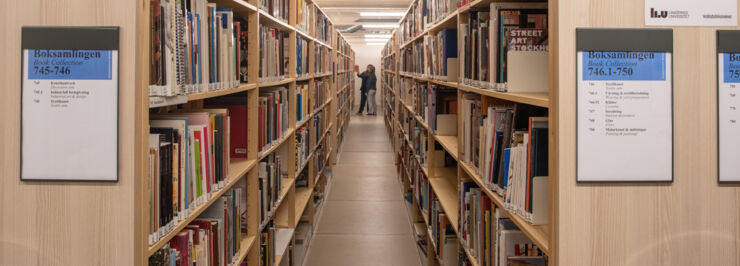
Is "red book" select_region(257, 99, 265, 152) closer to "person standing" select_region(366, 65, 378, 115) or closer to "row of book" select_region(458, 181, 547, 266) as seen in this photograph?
"row of book" select_region(458, 181, 547, 266)

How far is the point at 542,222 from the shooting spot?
61.7 inches

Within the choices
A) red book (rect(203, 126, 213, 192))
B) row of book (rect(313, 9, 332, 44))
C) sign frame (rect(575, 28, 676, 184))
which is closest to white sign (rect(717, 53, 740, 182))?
sign frame (rect(575, 28, 676, 184))

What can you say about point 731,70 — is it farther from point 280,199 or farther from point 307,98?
point 307,98

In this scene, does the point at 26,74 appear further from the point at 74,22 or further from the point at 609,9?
the point at 609,9

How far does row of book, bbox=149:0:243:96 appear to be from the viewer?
1382 millimetres

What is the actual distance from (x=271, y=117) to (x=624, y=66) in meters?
2.06

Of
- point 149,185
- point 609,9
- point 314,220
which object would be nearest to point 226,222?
point 149,185

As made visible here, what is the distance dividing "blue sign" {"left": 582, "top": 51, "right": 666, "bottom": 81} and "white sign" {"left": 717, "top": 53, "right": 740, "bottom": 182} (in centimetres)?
15

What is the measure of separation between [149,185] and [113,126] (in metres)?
0.18

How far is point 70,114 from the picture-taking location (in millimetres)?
1268

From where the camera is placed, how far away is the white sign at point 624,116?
4.14ft

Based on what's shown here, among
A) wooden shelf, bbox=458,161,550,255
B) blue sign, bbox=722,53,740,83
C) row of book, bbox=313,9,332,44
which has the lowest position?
wooden shelf, bbox=458,161,550,255

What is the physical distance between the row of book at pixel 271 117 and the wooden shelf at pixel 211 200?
6.9 inches

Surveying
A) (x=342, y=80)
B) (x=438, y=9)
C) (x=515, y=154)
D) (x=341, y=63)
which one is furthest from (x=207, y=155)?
(x=342, y=80)
